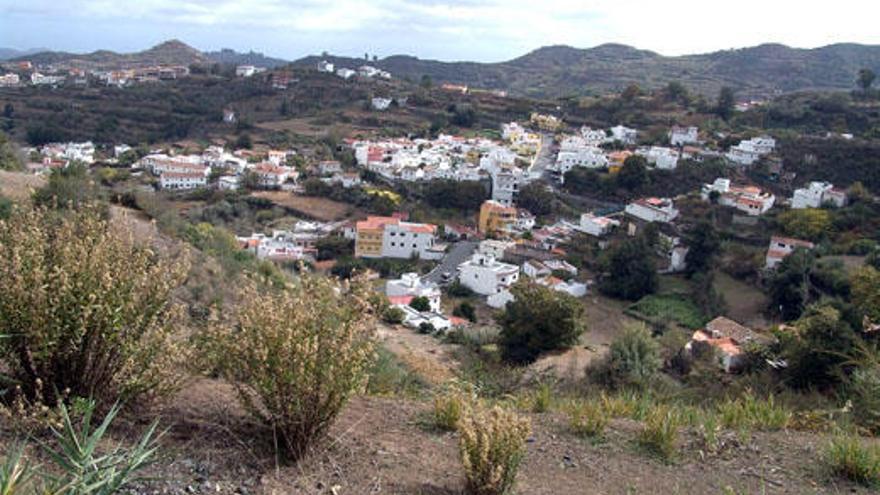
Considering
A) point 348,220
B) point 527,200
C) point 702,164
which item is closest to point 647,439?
point 348,220

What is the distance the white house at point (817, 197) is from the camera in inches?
1244

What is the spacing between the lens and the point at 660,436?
342 centimetres

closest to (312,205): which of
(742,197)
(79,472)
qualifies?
(742,197)

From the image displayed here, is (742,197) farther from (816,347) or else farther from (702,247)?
(816,347)

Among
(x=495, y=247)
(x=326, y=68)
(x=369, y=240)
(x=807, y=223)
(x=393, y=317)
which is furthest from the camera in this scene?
(x=326, y=68)

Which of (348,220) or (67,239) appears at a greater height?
(67,239)

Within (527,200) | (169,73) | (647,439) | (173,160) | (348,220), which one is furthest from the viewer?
(169,73)

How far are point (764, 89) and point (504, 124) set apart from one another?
41163 mm

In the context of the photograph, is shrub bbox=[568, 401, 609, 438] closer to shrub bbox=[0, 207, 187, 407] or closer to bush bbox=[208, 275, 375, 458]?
bush bbox=[208, 275, 375, 458]

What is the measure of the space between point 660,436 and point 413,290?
1978cm

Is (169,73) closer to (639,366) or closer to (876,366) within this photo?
(639,366)

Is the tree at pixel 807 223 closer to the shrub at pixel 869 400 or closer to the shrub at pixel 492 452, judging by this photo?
the shrub at pixel 869 400

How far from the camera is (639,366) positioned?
10.1 meters

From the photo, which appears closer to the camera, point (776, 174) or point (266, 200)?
point (266, 200)
